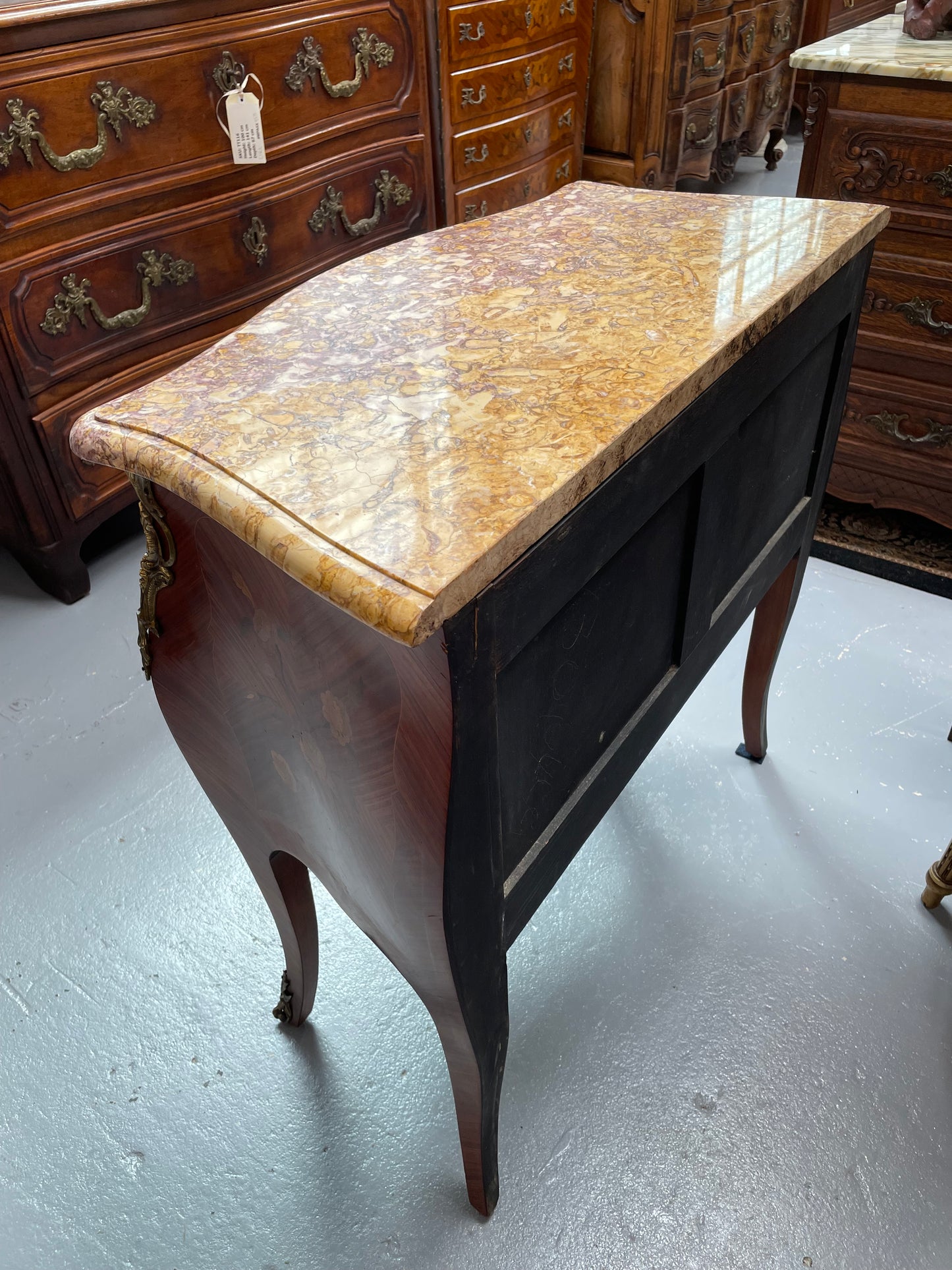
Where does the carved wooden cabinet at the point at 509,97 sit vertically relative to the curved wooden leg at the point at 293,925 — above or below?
above

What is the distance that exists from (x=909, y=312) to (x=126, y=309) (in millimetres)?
1649

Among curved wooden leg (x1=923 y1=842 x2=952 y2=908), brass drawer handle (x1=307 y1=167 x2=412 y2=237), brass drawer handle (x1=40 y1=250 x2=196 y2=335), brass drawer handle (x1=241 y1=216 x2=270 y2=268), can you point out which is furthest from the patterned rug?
brass drawer handle (x1=40 y1=250 x2=196 y2=335)

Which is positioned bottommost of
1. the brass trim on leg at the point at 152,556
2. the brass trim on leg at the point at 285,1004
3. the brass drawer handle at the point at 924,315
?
the brass trim on leg at the point at 285,1004

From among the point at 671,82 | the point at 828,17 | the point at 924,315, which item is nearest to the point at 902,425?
the point at 924,315

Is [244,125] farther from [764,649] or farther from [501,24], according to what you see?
[764,649]

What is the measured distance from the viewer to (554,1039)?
1.27m

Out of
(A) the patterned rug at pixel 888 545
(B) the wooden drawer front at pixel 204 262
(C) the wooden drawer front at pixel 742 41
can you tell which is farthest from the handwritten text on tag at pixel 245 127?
(C) the wooden drawer front at pixel 742 41

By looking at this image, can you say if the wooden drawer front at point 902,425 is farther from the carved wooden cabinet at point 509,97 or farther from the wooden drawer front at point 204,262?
the wooden drawer front at point 204,262

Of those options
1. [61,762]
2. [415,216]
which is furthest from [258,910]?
[415,216]

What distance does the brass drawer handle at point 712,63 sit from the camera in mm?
3342

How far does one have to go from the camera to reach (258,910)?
1.45m

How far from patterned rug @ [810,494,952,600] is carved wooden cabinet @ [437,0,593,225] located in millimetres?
1268

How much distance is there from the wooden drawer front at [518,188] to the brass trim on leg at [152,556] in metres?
2.13

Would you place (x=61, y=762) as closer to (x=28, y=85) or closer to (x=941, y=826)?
(x=28, y=85)
